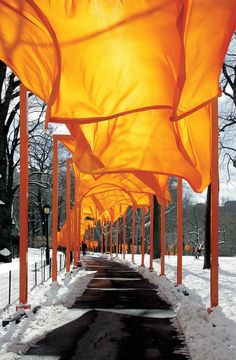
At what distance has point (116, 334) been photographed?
8.73 m

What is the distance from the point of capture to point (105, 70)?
27.2 ft

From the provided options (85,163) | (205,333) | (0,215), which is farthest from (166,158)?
(0,215)

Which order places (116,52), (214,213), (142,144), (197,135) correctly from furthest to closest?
(142,144)
(197,135)
(214,213)
(116,52)

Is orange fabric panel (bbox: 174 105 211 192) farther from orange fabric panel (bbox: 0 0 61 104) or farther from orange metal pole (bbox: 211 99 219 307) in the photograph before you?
orange fabric panel (bbox: 0 0 61 104)

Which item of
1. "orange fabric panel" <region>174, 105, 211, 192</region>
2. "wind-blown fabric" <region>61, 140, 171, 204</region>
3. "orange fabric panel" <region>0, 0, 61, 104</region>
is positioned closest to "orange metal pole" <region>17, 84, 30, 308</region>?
"orange fabric panel" <region>0, 0, 61, 104</region>

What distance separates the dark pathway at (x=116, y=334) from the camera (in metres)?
7.34

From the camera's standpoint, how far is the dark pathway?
24.1 feet

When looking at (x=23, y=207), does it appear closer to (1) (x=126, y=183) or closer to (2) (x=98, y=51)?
(2) (x=98, y=51)

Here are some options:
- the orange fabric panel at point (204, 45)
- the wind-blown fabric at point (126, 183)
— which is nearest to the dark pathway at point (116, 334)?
the orange fabric panel at point (204, 45)

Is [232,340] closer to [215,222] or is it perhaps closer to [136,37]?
[215,222]

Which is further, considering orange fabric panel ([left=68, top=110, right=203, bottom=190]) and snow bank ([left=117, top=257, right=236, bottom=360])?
orange fabric panel ([left=68, top=110, right=203, bottom=190])

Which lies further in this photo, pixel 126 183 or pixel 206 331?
pixel 126 183

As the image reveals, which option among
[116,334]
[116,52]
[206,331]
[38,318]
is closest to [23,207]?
[38,318]

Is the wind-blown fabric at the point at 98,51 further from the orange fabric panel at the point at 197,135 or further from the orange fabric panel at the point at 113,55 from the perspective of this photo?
the orange fabric panel at the point at 197,135
